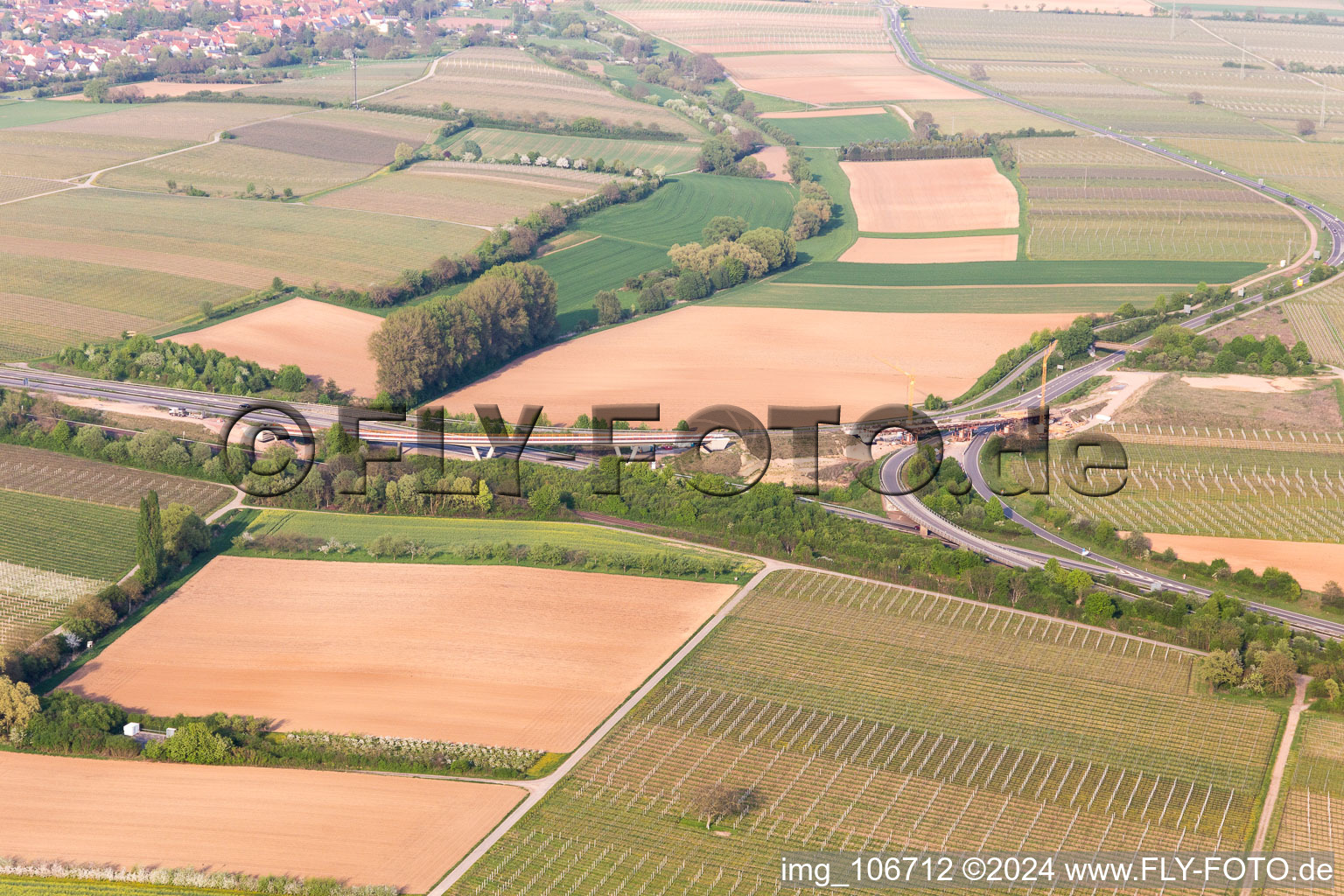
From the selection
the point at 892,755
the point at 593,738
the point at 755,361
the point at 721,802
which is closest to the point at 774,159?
the point at 755,361

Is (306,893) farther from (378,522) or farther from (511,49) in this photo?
(511,49)

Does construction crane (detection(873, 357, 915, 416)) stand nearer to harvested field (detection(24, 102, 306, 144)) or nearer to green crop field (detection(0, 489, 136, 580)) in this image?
green crop field (detection(0, 489, 136, 580))

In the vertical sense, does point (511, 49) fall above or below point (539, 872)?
above

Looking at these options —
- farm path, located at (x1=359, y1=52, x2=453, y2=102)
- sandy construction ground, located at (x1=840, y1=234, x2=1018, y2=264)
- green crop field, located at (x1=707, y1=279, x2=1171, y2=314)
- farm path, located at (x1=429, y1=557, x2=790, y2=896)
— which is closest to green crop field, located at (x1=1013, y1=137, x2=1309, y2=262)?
sandy construction ground, located at (x1=840, y1=234, x2=1018, y2=264)

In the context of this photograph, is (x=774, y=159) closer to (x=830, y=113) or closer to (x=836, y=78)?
(x=830, y=113)

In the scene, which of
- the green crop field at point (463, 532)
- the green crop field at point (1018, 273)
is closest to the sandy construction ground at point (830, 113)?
the green crop field at point (1018, 273)

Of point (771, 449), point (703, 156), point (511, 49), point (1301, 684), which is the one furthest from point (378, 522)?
point (511, 49)

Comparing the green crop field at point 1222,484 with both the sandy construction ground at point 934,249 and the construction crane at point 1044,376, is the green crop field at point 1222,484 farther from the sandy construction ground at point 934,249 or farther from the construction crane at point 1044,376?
the sandy construction ground at point 934,249
